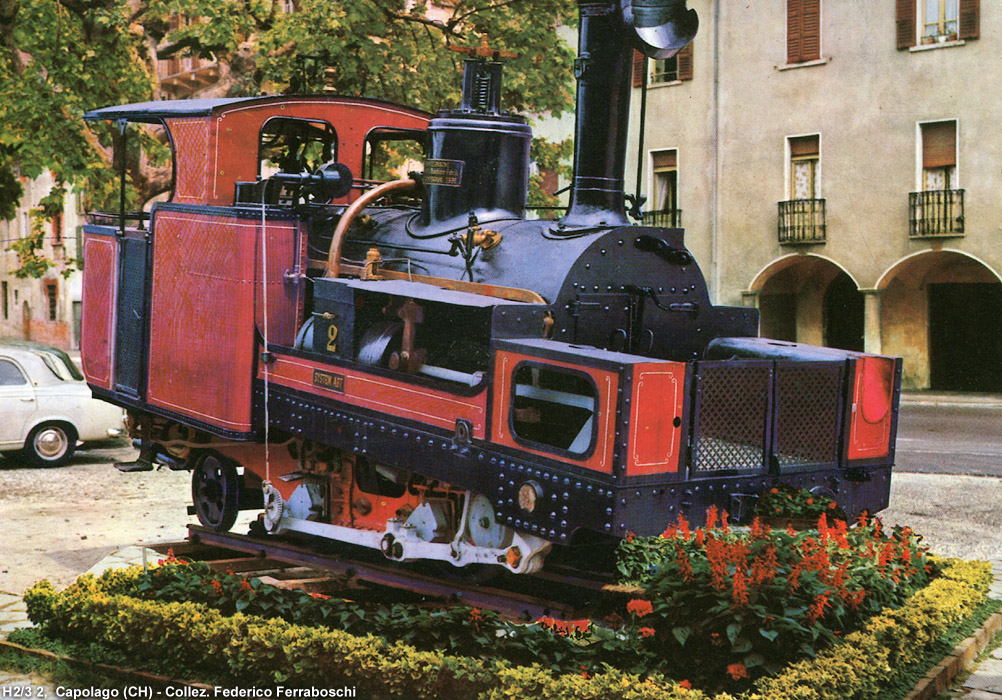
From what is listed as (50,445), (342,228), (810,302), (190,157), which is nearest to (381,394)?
(342,228)

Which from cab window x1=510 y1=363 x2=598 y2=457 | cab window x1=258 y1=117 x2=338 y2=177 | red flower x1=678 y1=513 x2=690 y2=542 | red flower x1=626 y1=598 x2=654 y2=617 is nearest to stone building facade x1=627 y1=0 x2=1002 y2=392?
cab window x1=258 y1=117 x2=338 y2=177

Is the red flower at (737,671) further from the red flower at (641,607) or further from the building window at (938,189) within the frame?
Result: the building window at (938,189)

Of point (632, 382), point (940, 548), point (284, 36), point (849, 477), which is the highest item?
point (284, 36)

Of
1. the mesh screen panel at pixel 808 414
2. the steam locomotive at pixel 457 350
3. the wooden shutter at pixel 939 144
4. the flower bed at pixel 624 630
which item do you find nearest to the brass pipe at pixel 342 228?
the steam locomotive at pixel 457 350

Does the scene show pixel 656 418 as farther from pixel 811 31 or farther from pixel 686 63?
pixel 686 63

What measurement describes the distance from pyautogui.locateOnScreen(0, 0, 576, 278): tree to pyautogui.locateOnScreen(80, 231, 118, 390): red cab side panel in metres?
4.74

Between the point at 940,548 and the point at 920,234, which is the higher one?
the point at 920,234

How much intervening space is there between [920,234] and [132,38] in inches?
577

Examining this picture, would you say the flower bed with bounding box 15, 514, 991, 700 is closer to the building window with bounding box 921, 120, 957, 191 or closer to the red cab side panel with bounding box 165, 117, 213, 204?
the red cab side panel with bounding box 165, 117, 213, 204

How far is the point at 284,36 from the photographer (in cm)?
1617

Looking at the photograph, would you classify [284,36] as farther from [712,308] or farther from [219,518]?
[712,308]

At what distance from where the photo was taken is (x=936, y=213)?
2342 centimetres

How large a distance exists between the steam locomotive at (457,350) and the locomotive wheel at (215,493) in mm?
21

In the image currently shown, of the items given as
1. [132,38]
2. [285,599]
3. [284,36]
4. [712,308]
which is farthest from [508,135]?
[132,38]
